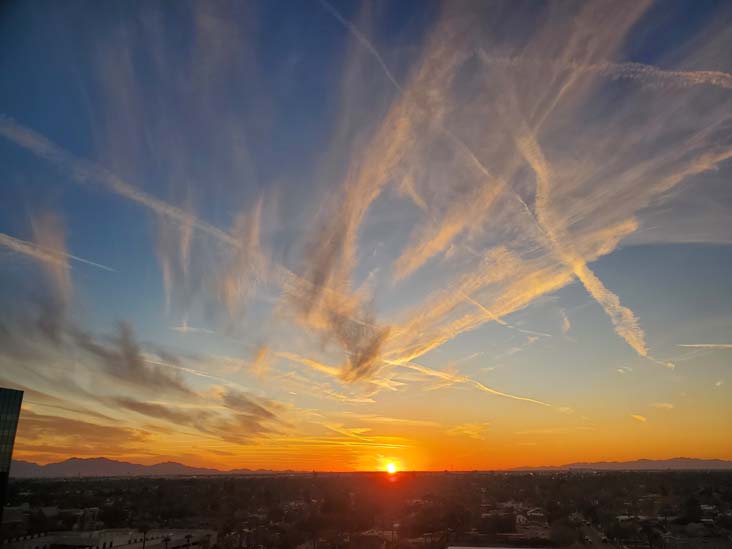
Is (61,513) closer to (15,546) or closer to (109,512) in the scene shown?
(109,512)

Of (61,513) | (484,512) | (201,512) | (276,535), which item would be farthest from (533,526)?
(61,513)

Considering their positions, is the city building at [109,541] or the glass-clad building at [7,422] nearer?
the city building at [109,541]

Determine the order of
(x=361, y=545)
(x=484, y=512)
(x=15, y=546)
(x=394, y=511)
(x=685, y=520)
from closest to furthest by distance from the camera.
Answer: (x=15, y=546) → (x=361, y=545) → (x=685, y=520) → (x=484, y=512) → (x=394, y=511)

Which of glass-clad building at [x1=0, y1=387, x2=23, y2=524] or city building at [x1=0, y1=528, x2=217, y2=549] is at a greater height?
glass-clad building at [x1=0, y1=387, x2=23, y2=524]

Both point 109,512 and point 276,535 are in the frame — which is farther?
point 109,512

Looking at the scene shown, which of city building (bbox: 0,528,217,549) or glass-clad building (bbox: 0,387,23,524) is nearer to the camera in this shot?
city building (bbox: 0,528,217,549)

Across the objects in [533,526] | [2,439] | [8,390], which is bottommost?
[533,526]

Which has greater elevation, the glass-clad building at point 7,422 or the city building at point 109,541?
the glass-clad building at point 7,422

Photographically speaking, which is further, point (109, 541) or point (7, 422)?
point (109, 541)
